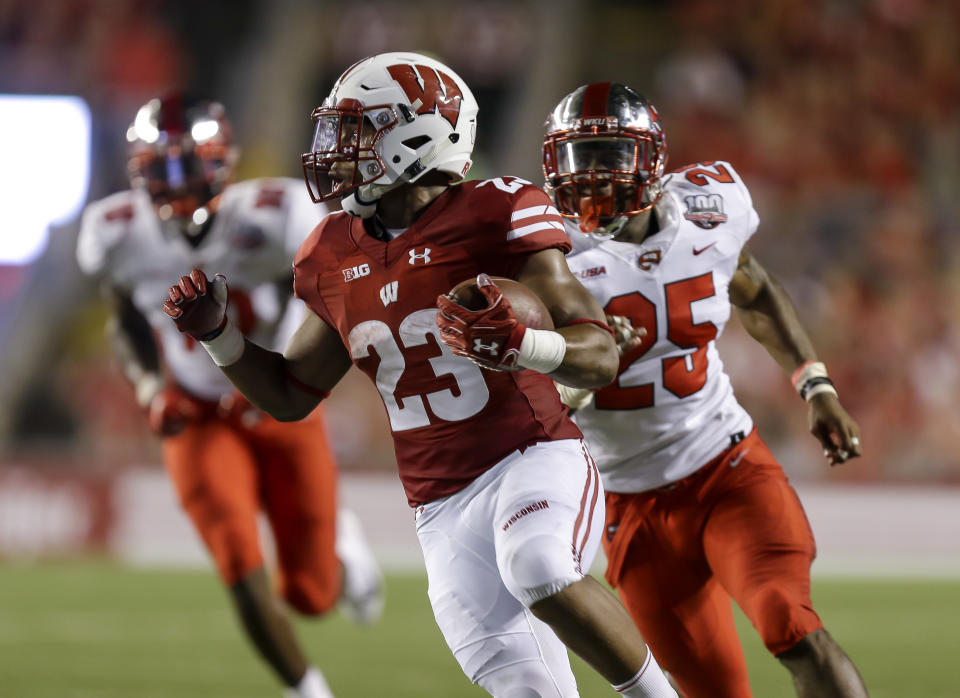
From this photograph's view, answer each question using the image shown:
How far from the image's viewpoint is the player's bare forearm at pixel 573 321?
261cm

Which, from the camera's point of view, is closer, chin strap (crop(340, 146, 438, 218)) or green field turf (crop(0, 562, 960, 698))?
chin strap (crop(340, 146, 438, 218))

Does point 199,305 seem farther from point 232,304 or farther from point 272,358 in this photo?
point 232,304

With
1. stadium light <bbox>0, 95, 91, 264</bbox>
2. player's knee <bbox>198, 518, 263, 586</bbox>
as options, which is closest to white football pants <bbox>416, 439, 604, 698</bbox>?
player's knee <bbox>198, 518, 263, 586</bbox>

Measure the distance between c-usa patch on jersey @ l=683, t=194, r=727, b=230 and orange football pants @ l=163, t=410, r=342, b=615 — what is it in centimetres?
171

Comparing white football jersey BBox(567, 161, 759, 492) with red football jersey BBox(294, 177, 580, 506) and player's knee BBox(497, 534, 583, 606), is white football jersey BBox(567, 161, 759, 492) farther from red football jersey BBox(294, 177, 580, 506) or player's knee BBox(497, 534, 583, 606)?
player's knee BBox(497, 534, 583, 606)

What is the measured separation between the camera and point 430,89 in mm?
2904

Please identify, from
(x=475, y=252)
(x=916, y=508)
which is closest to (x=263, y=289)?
(x=475, y=252)

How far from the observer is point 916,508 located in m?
9.32

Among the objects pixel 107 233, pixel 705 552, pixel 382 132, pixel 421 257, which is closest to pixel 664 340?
pixel 705 552

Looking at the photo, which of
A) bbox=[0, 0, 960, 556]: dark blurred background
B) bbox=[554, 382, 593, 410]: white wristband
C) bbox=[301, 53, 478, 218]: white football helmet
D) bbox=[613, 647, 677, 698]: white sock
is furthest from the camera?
bbox=[0, 0, 960, 556]: dark blurred background

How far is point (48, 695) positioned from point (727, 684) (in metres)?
2.74

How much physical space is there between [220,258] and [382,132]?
198cm

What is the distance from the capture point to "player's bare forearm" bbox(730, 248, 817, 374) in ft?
11.6

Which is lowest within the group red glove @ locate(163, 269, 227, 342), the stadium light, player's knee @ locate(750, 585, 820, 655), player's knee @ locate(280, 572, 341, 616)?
the stadium light
